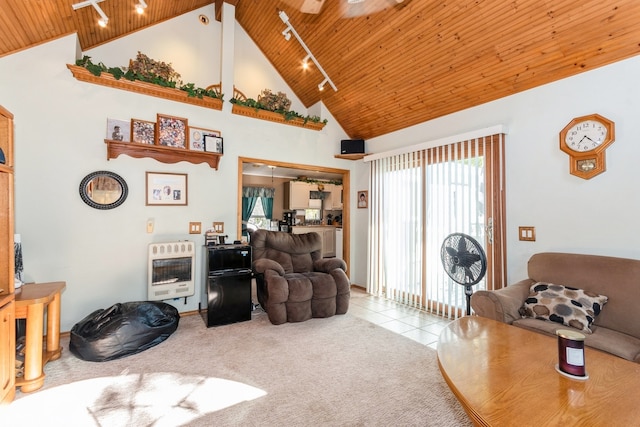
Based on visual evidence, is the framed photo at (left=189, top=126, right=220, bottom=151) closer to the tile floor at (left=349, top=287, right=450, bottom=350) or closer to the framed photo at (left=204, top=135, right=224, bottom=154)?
the framed photo at (left=204, top=135, right=224, bottom=154)

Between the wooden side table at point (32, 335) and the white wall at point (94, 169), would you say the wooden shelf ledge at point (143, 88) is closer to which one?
the white wall at point (94, 169)

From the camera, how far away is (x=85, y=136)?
315 centimetres

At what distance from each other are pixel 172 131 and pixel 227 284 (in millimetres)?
1971

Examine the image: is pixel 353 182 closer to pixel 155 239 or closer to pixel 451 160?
pixel 451 160

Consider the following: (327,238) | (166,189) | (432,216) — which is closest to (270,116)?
(166,189)

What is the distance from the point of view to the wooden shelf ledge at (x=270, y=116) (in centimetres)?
404

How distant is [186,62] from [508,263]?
4790 millimetres

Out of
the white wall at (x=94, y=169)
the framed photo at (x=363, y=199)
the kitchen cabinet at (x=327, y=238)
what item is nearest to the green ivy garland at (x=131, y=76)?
the white wall at (x=94, y=169)

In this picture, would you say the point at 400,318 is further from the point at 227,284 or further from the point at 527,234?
the point at 227,284

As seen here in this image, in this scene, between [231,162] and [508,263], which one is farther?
[231,162]

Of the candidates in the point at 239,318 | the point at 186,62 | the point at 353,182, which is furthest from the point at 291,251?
the point at 186,62

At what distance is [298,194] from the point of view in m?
8.41

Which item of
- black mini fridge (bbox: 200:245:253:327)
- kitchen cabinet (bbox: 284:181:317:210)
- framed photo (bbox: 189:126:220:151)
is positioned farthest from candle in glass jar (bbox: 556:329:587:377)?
kitchen cabinet (bbox: 284:181:317:210)

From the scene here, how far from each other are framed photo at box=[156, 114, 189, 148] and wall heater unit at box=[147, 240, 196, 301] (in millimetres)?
1211
